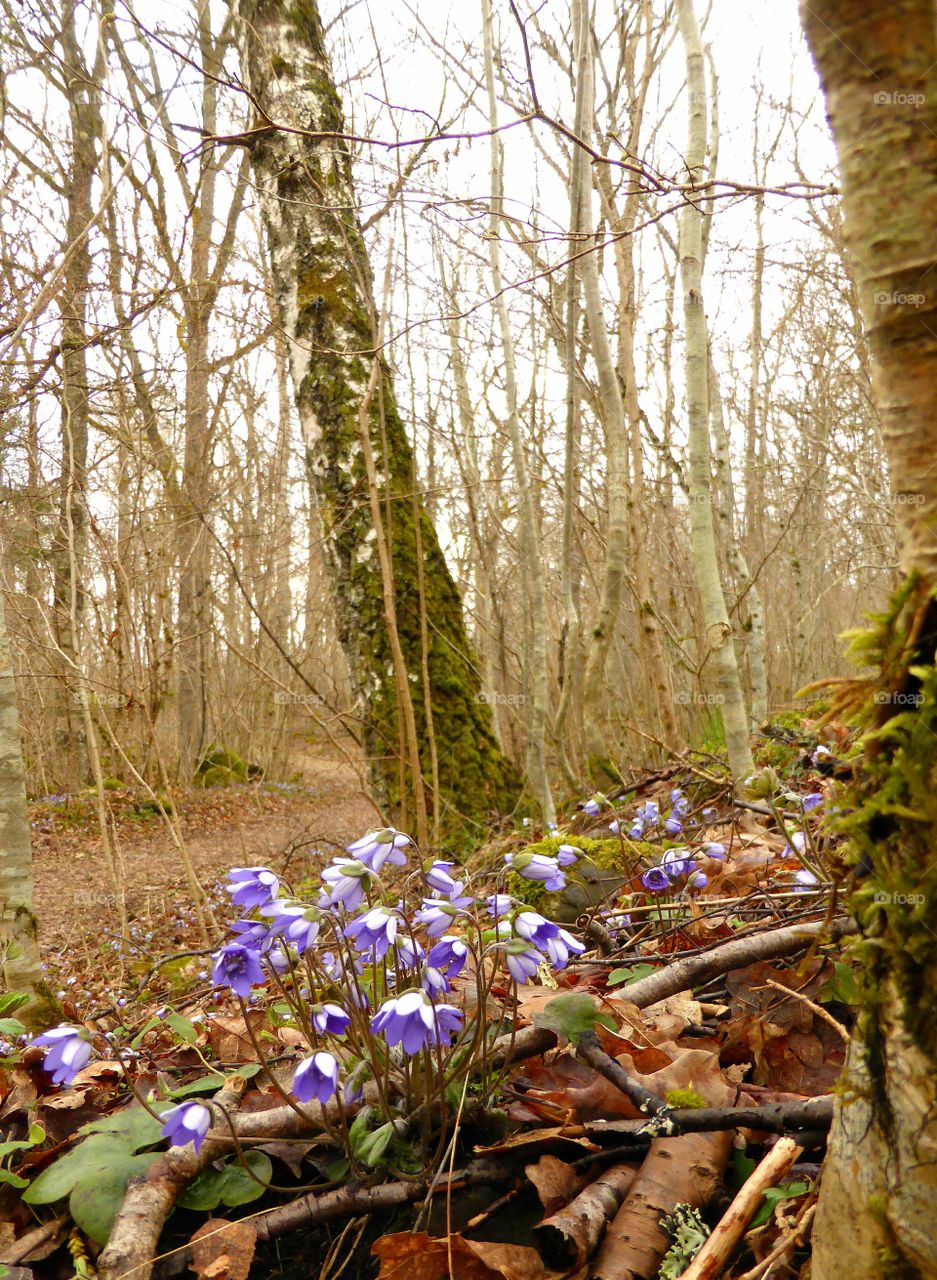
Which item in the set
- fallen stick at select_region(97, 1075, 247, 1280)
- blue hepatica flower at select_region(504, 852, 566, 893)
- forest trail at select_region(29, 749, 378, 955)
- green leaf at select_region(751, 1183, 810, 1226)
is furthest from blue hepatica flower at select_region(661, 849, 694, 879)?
forest trail at select_region(29, 749, 378, 955)

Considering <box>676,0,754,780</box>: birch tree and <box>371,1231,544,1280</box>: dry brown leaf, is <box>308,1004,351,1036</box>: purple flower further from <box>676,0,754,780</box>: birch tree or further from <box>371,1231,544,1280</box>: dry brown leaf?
<box>676,0,754,780</box>: birch tree

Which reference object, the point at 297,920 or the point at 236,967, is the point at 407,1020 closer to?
the point at 297,920

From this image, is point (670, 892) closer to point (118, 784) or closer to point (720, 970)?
point (720, 970)

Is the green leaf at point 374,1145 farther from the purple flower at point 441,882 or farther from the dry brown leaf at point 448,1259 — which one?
the purple flower at point 441,882

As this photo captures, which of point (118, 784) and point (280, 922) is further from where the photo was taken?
point (118, 784)

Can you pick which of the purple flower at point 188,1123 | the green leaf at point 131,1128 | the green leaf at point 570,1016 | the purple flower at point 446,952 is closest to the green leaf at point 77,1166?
the green leaf at point 131,1128

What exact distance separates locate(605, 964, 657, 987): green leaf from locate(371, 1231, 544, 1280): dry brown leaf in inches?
28.4

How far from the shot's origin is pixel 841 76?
0.78 meters

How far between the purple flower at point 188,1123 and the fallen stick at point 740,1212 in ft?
2.14

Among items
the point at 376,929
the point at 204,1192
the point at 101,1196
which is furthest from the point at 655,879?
the point at 101,1196

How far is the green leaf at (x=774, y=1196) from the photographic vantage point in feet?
3.34

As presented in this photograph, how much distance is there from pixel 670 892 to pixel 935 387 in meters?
2.05

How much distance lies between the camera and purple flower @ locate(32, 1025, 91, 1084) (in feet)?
4.13

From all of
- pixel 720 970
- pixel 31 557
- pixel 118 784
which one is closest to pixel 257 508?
pixel 31 557
